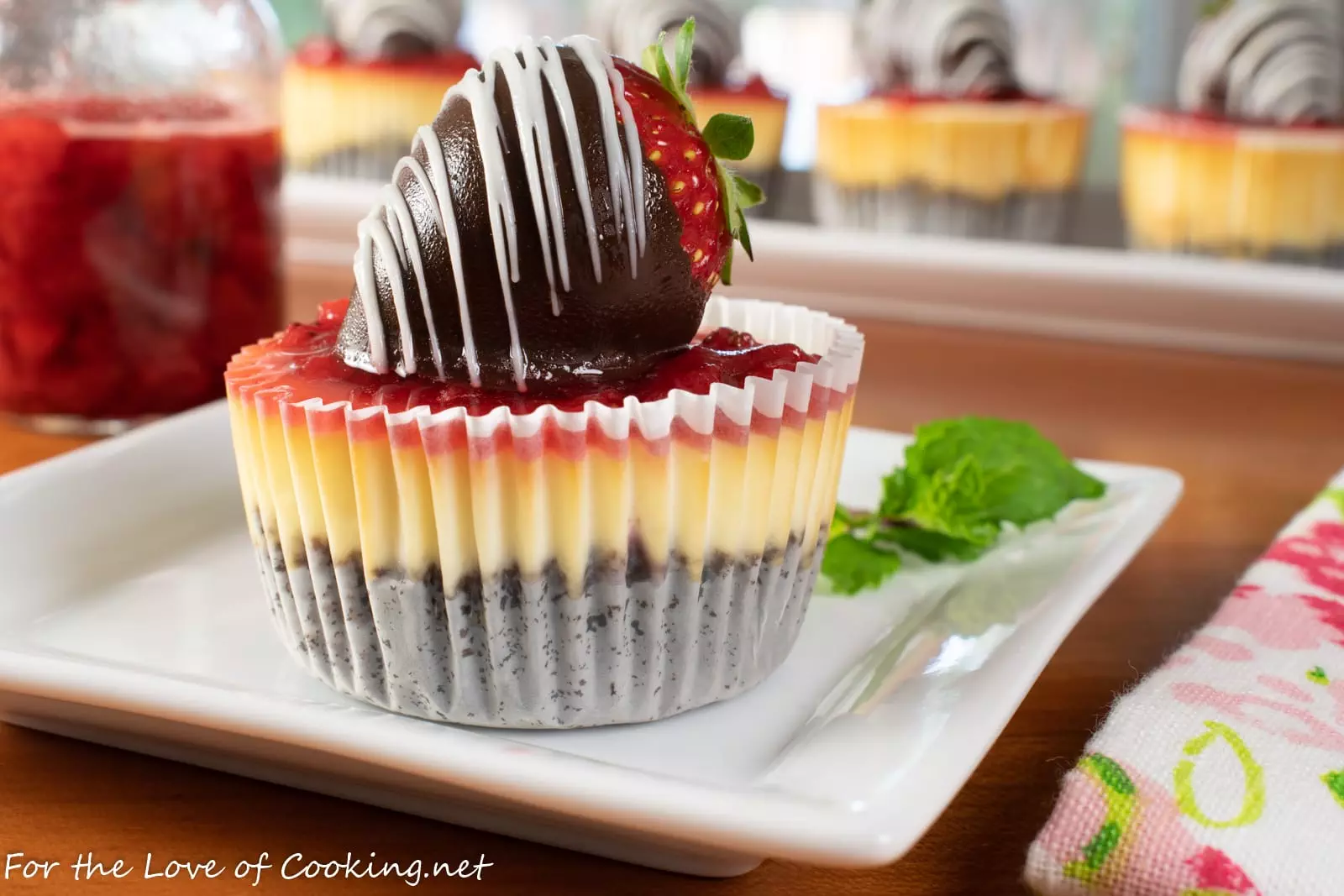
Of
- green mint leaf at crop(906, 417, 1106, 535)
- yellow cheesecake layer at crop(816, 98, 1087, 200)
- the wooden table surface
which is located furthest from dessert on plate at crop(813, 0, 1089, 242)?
green mint leaf at crop(906, 417, 1106, 535)

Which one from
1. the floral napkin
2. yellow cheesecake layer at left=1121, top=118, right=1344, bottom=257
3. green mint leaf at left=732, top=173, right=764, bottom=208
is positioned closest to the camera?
the floral napkin

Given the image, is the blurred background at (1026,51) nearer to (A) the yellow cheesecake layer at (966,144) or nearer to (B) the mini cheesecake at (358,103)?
(A) the yellow cheesecake layer at (966,144)

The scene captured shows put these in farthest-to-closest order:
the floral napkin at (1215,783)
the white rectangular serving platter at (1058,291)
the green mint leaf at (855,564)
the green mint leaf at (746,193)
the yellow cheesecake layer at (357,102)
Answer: the yellow cheesecake layer at (357,102) < the white rectangular serving platter at (1058,291) < the green mint leaf at (855,564) < the green mint leaf at (746,193) < the floral napkin at (1215,783)

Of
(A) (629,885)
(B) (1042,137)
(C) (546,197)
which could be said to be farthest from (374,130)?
(A) (629,885)

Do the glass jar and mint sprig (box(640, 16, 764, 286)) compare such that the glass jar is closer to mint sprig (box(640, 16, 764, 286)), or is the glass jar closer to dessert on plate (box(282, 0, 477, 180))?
mint sprig (box(640, 16, 764, 286))

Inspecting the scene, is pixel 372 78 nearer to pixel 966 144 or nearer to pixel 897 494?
A: pixel 966 144

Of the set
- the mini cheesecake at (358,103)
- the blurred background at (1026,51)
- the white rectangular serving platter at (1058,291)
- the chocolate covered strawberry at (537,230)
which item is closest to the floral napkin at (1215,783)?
the chocolate covered strawberry at (537,230)
